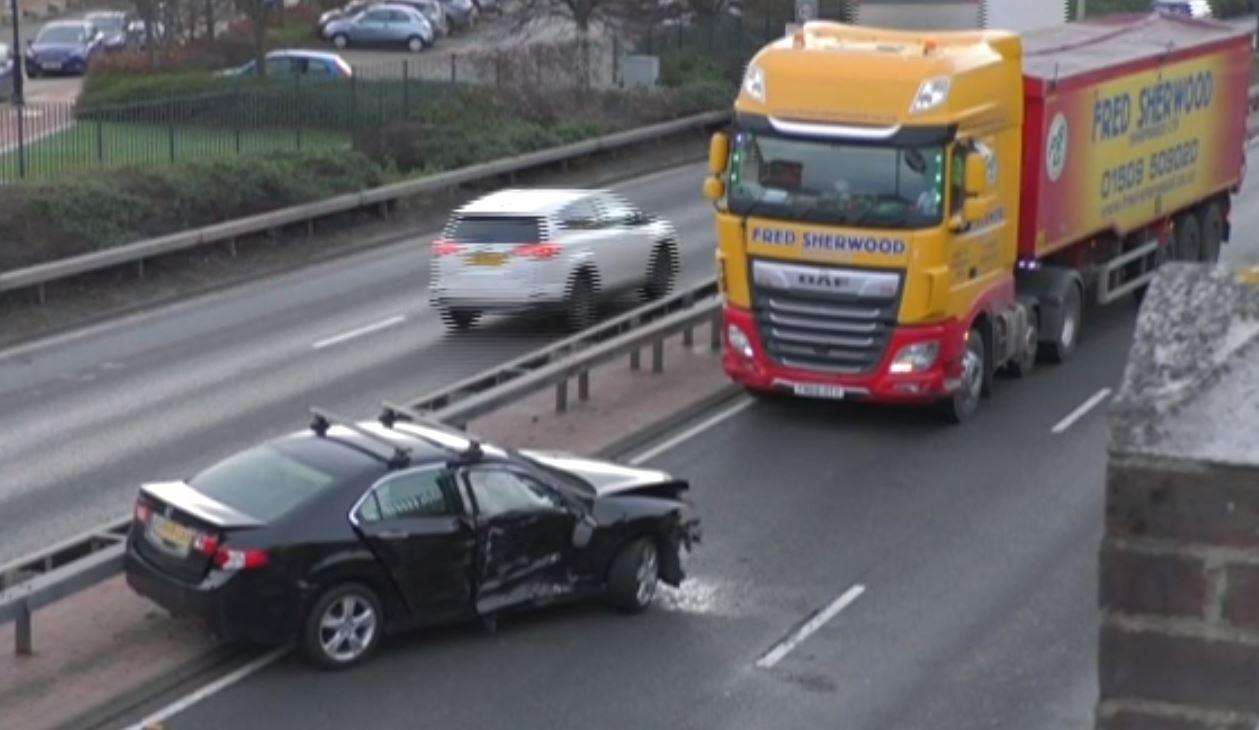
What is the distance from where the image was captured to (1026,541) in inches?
698

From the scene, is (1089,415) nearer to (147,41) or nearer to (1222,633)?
(1222,633)

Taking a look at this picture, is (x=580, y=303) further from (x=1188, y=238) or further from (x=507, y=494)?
(x=507, y=494)

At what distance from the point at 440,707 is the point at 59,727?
7.37 ft

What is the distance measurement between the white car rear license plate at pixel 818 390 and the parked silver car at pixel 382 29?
45.9 metres

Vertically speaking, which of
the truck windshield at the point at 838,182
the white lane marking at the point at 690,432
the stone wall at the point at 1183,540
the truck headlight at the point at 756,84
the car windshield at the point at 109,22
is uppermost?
the stone wall at the point at 1183,540

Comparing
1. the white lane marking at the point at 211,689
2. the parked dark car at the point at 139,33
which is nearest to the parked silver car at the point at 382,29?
the parked dark car at the point at 139,33

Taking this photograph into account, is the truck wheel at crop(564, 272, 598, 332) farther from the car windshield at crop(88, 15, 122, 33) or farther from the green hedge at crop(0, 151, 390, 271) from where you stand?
the car windshield at crop(88, 15, 122, 33)

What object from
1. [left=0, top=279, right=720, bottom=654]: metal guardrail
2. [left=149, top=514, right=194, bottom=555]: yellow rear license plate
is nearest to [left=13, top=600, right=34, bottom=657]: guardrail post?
[left=0, top=279, right=720, bottom=654]: metal guardrail

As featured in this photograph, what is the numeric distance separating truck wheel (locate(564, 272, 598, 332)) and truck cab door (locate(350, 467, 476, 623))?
11.3m

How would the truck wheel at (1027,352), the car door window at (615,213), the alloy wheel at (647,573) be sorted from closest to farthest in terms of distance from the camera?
the alloy wheel at (647,573) → the truck wheel at (1027,352) → the car door window at (615,213)

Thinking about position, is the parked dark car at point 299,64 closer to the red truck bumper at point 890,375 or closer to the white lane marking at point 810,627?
the red truck bumper at point 890,375

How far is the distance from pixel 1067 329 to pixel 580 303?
5.64 metres

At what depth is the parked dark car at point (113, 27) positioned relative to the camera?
56.7 m

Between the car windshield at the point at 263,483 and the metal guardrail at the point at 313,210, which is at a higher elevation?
the car windshield at the point at 263,483
